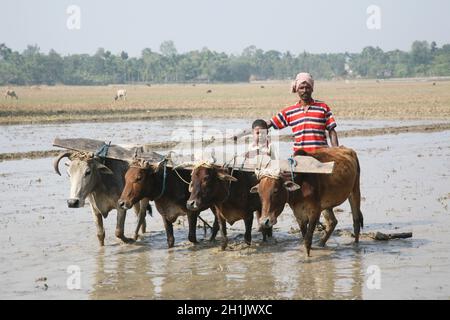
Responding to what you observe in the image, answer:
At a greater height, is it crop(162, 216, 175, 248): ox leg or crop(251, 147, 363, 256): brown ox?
crop(251, 147, 363, 256): brown ox

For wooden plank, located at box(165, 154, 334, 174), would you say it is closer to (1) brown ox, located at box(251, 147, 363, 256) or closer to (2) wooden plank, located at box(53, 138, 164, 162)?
(1) brown ox, located at box(251, 147, 363, 256)

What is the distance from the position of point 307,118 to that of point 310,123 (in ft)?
0.24

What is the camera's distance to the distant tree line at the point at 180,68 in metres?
147

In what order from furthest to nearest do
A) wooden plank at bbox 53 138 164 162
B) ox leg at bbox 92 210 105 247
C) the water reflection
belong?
ox leg at bbox 92 210 105 247 → wooden plank at bbox 53 138 164 162 → the water reflection

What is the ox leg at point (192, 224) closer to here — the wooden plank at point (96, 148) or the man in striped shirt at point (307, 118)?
the wooden plank at point (96, 148)

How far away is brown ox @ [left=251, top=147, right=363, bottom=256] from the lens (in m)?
8.49

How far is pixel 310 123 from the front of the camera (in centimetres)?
927

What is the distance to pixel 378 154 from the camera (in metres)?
20.5

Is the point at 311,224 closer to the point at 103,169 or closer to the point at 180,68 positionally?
the point at 103,169

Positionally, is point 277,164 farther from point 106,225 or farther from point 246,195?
point 106,225

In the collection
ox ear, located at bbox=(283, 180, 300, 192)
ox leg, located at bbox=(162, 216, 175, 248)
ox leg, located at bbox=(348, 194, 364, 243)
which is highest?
ox ear, located at bbox=(283, 180, 300, 192)

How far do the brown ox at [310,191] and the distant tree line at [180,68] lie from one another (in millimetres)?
138708

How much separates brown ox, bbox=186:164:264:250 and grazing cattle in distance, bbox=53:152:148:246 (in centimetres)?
130

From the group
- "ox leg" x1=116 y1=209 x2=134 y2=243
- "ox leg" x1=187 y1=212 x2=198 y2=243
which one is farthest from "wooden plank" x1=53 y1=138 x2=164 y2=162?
"ox leg" x1=187 y1=212 x2=198 y2=243
